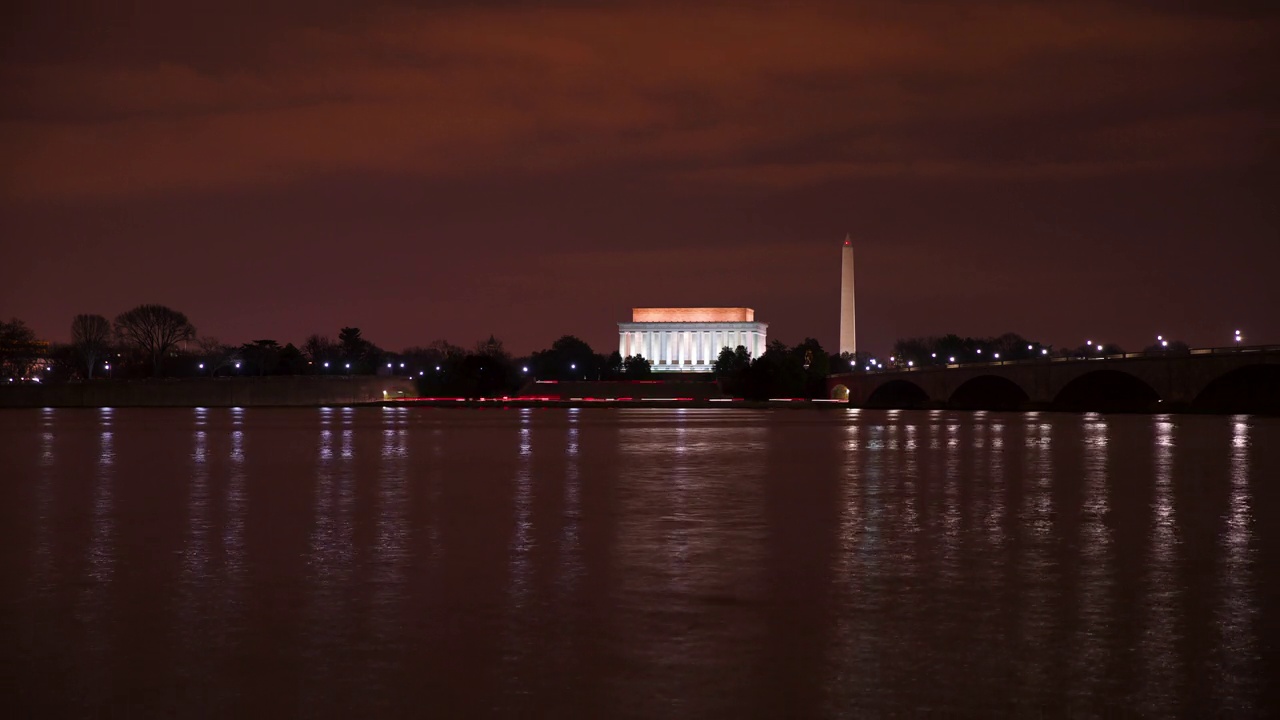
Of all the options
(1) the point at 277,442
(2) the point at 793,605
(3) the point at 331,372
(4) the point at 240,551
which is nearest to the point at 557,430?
(1) the point at 277,442

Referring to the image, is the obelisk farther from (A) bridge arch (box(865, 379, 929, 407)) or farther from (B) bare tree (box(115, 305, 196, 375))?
(B) bare tree (box(115, 305, 196, 375))

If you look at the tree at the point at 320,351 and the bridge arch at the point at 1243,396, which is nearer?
the bridge arch at the point at 1243,396

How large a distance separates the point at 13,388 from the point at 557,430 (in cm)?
7874

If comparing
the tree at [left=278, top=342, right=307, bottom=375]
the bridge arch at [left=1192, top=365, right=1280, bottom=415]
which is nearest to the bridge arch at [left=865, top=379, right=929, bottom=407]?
the bridge arch at [left=1192, top=365, right=1280, bottom=415]

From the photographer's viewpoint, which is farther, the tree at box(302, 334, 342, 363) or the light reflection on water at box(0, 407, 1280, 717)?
the tree at box(302, 334, 342, 363)

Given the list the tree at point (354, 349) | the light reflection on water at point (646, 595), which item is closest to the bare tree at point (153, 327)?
the tree at point (354, 349)

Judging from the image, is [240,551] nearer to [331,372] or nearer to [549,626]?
[549,626]

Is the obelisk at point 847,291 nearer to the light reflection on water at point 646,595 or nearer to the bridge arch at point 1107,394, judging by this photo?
the bridge arch at point 1107,394

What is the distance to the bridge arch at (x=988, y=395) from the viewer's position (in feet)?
331

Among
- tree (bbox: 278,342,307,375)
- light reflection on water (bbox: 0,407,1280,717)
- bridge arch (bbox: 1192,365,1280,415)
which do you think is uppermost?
tree (bbox: 278,342,307,375)

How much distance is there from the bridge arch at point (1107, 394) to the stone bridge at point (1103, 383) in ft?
0.22

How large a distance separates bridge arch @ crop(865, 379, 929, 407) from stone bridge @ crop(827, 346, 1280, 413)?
0.09m

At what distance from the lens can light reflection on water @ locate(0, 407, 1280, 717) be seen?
26.0 ft

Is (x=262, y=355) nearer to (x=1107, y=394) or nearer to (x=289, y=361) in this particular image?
(x=289, y=361)
